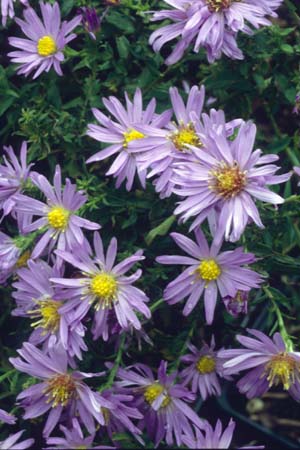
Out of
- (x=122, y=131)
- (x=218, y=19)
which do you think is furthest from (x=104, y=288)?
(x=218, y=19)

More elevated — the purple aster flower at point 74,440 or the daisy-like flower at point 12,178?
the daisy-like flower at point 12,178

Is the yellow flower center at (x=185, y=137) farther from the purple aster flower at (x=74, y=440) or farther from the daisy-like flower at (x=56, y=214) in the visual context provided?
the purple aster flower at (x=74, y=440)

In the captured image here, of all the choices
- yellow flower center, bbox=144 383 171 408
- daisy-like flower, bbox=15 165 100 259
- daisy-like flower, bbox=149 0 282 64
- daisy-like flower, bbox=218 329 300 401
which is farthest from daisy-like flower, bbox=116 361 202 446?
daisy-like flower, bbox=149 0 282 64

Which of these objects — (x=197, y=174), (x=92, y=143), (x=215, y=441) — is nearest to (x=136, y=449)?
(x=215, y=441)

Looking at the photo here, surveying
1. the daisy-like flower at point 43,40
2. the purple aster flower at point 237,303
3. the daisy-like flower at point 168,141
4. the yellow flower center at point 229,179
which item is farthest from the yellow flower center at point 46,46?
the purple aster flower at point 237,303

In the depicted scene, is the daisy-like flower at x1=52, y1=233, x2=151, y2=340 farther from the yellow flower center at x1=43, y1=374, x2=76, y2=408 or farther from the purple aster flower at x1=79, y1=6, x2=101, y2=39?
the purple aster flower at x1=79, y1=6, x2=101, y2=39

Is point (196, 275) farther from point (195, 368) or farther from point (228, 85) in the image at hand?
point (228, 85)

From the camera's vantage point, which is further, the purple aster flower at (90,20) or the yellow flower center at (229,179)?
the purple aster flower at (90,20)

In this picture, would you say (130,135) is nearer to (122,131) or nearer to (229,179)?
(122,131)
